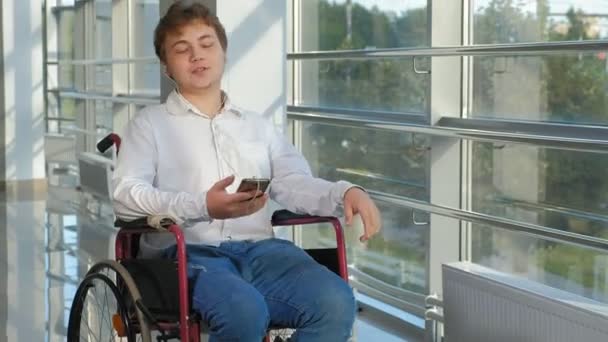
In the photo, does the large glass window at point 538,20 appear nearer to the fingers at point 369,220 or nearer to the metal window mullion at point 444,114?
the metal window mullion at point 444,114

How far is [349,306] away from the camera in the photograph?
2.95 meters

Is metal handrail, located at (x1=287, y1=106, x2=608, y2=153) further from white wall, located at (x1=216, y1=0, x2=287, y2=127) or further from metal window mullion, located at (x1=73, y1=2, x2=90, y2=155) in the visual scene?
metal window mullion, located at (x1=73, y1=2, x2=90, y2=155)

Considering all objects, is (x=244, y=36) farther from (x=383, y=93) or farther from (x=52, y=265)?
(x=52, y=265)

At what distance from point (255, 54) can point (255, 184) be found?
6.66 ft

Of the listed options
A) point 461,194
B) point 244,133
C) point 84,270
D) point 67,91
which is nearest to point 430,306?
point 461,194

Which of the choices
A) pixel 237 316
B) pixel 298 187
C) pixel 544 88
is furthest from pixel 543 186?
pixel 237 316

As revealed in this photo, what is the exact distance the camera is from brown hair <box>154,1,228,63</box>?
3178 millimetres

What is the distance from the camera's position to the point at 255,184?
2773 millimetres

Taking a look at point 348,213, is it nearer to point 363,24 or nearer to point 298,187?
point 298,187

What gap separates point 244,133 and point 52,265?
3.40 m

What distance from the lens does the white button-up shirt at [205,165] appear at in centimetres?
307

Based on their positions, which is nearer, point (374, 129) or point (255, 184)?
point (255, 184)

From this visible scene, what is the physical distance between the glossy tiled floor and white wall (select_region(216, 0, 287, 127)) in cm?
104

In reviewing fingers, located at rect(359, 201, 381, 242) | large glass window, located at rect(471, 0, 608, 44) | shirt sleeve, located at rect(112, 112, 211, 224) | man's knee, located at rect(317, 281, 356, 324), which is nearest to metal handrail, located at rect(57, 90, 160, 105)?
large glass window, located at rect(471, 0, 608, 44)
